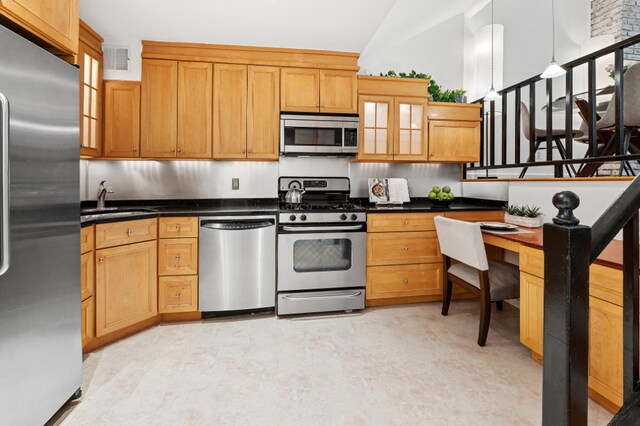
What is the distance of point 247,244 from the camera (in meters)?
2.93

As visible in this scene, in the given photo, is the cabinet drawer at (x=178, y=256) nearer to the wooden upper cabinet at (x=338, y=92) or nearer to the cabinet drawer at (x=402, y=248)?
the cabinet drawer at (x=402, y=248)

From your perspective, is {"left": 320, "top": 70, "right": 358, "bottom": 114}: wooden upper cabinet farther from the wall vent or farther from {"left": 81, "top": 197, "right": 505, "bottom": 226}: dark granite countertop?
the wall vent

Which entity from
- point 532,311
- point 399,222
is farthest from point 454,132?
point 532,311

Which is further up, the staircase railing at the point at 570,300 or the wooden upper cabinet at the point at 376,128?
the wooden upper cabinet at the point at 376,128

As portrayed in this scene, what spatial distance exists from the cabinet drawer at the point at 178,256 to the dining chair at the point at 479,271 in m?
2.11

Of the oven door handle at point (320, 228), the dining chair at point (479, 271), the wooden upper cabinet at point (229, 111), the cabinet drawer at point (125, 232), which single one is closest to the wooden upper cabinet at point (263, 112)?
the wooden upper cabinet at point (229, 111)

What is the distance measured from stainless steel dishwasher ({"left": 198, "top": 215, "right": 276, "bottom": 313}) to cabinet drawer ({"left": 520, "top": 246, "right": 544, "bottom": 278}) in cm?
194

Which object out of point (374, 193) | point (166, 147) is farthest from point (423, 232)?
point (166, 147)

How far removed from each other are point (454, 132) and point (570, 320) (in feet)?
10.5

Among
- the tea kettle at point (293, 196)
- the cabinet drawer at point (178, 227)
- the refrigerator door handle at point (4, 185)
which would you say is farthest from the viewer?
the tea kettle at point (293, 196)

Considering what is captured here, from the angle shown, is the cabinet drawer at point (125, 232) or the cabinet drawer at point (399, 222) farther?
the cabinet drawer at point (399, 222)

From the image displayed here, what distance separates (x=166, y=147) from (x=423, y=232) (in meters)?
2.57

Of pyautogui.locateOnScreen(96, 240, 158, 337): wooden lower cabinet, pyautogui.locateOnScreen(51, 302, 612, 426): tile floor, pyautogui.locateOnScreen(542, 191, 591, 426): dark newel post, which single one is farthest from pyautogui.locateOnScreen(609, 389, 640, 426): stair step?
pyautogui.locateOnScreen(96, 240, 158, 337): wooden lower cabinet

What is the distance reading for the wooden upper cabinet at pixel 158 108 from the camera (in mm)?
3080
